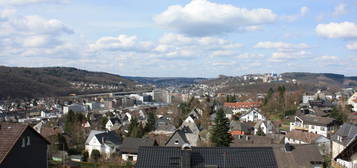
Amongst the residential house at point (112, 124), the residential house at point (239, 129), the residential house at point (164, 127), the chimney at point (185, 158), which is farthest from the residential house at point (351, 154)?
the residential house at point (112, 124)

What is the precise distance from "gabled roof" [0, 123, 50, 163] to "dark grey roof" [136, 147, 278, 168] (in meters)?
6.07

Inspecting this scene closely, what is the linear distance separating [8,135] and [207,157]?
8.97m

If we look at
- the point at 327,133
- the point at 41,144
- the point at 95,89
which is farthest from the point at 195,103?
the point at 95,89

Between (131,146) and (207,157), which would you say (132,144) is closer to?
(131,146)

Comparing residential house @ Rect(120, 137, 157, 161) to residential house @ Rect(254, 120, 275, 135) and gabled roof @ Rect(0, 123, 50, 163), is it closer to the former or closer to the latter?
residential house @ Rect(254, 120, 275, 135)

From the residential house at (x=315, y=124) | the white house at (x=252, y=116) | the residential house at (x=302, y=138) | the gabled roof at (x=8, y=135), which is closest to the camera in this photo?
the gabled roof at (x=8, y=135)

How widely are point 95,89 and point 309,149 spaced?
17746 cm

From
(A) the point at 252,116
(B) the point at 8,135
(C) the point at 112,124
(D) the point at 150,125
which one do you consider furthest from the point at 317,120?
(B) the point at 8,135

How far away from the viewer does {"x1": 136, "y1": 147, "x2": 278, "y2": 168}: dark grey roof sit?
1279 cm

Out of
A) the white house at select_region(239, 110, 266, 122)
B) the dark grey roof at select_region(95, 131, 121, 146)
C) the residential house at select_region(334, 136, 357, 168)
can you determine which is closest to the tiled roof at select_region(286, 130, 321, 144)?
the white house at select_region(239, 110, 266, 122)

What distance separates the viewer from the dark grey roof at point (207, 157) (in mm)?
12789

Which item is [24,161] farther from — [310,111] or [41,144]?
A: [310,111]

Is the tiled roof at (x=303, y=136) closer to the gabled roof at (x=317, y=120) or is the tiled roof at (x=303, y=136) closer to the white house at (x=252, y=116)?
the gabled roof at (x=317, y=120)

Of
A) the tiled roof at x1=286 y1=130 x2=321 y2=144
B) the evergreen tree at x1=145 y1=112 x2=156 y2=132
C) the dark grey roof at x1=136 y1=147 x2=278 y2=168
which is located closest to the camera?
the dark grey roof at x1=136 y1=147 x2=278 y2=168
